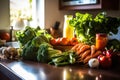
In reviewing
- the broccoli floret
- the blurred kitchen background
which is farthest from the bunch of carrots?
the blurred kitchen background

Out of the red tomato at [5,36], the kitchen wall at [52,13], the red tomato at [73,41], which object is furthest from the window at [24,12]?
the red tomato at [73,41]

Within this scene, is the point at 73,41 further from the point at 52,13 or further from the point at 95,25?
the point at 52,13

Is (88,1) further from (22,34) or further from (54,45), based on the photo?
(22,34)

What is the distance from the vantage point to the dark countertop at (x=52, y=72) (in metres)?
1.33

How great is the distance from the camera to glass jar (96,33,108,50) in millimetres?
1696

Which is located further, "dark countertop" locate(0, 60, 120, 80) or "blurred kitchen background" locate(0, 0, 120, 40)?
"blurred kitchen background" locate(0, 0, 120, 40)

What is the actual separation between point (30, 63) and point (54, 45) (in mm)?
355

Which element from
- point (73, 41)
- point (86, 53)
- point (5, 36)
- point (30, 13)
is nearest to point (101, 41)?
point (86, 53)

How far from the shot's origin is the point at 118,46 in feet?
5.77

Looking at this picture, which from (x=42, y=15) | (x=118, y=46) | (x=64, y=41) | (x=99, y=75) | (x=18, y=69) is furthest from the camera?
(x=42, y=15)

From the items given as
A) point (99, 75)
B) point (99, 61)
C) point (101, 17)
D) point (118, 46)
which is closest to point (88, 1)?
point (101, 17)

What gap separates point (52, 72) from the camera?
143 cm

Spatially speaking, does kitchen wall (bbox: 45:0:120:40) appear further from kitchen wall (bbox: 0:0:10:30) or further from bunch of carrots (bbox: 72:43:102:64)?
bunch of carrots (bbox: 72:43:102:64)

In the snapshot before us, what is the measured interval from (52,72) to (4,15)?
5.19ft
